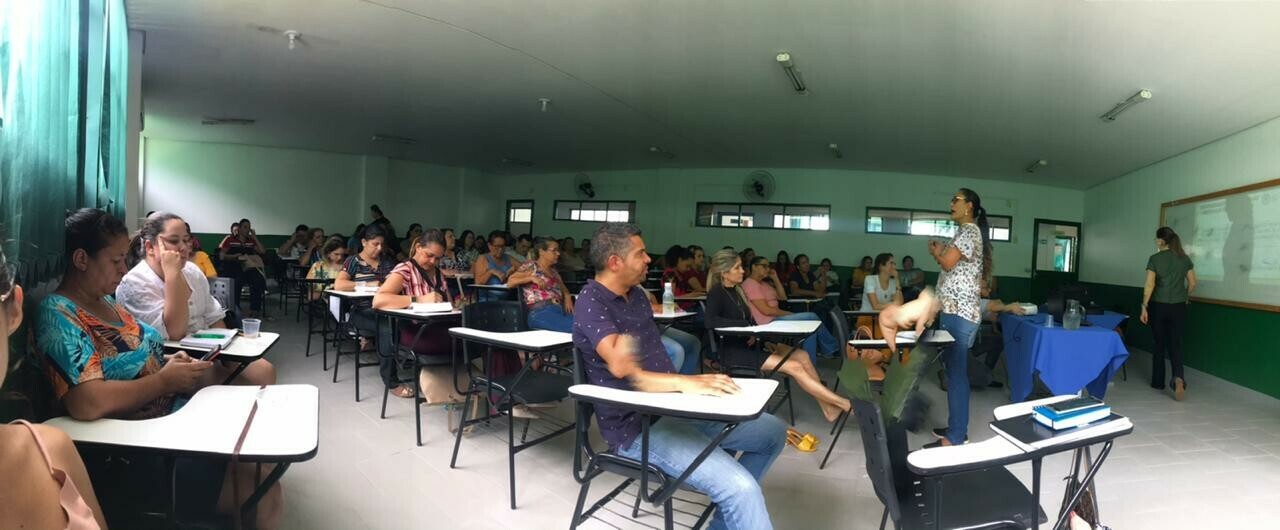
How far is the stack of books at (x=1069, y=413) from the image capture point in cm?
166

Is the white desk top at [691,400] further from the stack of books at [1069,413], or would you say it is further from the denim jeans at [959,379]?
the denim jeans at [959,379]

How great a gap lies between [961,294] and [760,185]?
25.0ft

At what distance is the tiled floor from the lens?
2.41m

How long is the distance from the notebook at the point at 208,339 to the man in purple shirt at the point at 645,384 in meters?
1.41

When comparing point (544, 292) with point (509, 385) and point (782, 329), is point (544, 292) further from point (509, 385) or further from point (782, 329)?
point (782, 329)

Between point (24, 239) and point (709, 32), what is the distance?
3.88 meters

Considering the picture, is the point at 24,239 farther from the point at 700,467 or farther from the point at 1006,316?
the point at 1006,316

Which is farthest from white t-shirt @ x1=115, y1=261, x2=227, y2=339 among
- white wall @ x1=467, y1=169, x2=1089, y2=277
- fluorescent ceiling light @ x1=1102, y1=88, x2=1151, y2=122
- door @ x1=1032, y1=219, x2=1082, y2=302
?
door @ x1=1032, y1=219, x2=1082, y2=302

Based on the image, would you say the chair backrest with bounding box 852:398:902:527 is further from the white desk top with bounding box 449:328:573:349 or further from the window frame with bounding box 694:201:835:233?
the window frame with bounding box 694:201:835:233

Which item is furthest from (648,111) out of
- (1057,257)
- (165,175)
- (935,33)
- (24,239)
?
(165,175)

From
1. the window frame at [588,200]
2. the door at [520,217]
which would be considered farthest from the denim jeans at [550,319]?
the door at [520,217]

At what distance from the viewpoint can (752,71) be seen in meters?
5.13

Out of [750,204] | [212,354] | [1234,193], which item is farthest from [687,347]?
[750,204]

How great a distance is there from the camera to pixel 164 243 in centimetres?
253
